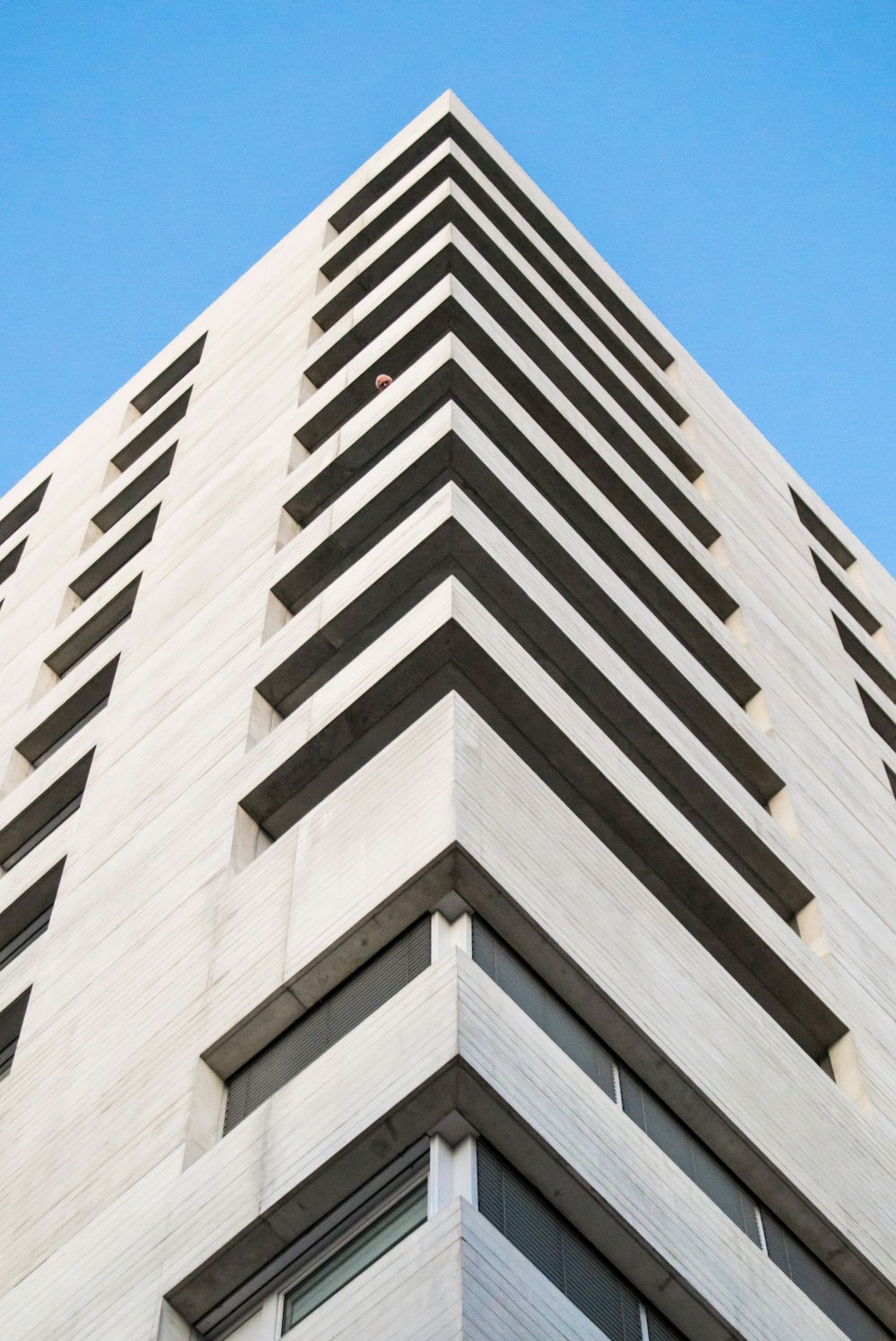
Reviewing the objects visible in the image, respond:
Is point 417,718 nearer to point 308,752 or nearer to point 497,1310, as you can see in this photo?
point 308,752

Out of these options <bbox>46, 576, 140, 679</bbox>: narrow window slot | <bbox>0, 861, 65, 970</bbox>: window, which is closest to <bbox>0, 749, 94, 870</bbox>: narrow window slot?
<bbox>0, 861, 65, 970</bbox>: window

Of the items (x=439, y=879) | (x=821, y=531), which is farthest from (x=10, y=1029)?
(x=821, y=531)

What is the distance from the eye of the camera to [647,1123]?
18.3m

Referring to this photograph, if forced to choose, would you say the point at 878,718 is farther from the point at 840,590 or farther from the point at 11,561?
the point at 11,561

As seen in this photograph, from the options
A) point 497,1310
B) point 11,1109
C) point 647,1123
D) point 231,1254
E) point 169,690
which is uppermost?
point 169,690

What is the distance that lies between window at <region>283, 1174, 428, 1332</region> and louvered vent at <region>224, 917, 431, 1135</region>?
2226 mm

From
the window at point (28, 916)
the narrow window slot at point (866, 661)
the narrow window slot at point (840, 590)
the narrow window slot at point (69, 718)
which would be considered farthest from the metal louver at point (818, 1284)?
the narrow window slot at point (840, 590)

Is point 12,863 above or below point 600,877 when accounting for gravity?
above

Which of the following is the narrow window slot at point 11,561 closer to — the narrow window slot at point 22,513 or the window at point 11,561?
the window at point 11,561

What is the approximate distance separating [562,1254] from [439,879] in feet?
12.4

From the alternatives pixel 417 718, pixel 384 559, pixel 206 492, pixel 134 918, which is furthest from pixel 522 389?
pixel 134 918

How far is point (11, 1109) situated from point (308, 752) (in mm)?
5062

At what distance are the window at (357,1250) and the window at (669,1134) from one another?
2694mm

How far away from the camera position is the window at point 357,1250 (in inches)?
606
